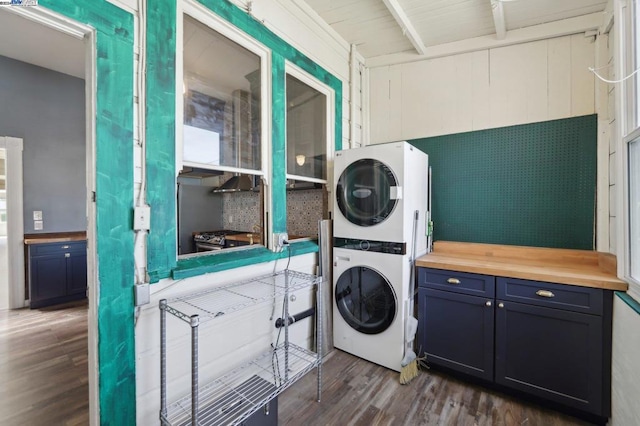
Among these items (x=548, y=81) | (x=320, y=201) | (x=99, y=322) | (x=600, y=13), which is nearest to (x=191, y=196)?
(x=320, y=201)

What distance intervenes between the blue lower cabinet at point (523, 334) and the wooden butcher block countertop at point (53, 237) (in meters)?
4.34

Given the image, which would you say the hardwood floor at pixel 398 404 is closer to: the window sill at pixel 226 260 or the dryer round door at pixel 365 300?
the dryer round door at pixel 365 300

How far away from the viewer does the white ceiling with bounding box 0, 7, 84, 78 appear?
2842 millimetres

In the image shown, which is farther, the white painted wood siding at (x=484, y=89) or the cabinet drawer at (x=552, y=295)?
the white painted wood siding at (x=484, y=89)

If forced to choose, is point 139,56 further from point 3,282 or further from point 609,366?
point 3,282

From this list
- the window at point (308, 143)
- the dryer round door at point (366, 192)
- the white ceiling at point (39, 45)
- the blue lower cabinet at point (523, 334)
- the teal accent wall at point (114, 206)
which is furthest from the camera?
the white ceiling at point (39, 45)

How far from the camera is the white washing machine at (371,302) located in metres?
2.19

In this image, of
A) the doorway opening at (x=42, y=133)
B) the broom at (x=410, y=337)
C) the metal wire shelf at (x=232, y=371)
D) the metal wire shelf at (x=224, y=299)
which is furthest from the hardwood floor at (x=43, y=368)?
the broom at (x=410, y=337)

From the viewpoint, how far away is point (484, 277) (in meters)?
2.00

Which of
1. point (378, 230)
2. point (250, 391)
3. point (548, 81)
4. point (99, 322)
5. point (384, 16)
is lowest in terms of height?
point (250, 391)

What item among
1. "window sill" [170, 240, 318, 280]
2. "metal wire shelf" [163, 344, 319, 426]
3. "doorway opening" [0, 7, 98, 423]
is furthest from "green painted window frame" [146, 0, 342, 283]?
"doorway opening" [0, 7, 98, 423]

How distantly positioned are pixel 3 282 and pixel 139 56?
13.7 feet

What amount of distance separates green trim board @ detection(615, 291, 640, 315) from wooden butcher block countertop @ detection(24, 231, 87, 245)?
5277 millimetres

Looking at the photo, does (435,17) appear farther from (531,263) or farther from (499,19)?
(531,263)
